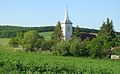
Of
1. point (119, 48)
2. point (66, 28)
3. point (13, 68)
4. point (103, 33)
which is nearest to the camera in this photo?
point (13, 68)

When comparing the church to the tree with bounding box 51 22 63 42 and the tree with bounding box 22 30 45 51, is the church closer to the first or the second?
the tree with bounding box 51 22 63 42

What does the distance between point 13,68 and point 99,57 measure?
47.0m

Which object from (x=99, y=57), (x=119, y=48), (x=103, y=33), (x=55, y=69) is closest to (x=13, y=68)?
(x=55, y=69)

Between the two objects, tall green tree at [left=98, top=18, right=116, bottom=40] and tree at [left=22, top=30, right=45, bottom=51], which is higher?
tall green tree at [left=98, top=18, right=116, bottom=40]

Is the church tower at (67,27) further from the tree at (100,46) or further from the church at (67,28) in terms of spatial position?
the tree at (100,46)

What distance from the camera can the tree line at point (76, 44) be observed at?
74725mm

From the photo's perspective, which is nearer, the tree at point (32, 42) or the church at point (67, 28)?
the tree at point (32, 42)

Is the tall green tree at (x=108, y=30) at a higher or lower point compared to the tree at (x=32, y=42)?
higher

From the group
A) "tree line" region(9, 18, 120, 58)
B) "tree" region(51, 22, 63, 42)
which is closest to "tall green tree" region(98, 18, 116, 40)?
"tree line" region(9, 18, 120, 58)

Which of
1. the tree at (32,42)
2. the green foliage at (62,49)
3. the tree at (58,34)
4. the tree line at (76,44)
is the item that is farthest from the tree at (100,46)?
the tree at (32,42)

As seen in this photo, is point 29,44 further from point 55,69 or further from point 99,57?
point 55,69

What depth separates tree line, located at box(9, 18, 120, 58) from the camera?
74725 mm

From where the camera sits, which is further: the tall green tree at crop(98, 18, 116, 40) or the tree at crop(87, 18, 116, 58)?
the tall green tree at crop(98, 18, 116, 40)

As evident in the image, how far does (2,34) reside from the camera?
505 feet
